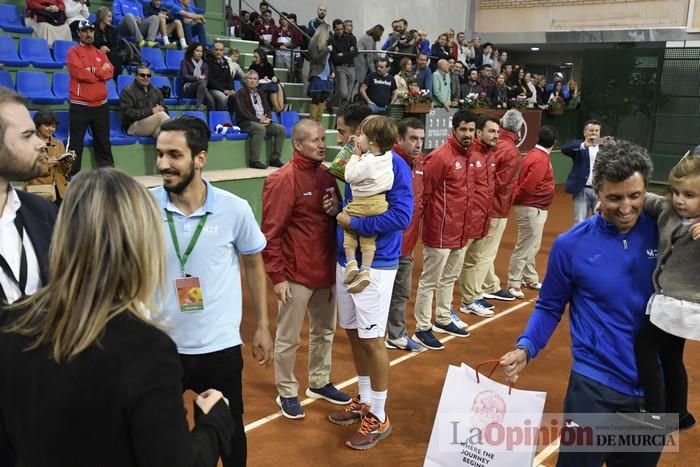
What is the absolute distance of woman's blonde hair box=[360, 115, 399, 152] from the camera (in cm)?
402

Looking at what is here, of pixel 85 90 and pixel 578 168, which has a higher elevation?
pixel 85 90

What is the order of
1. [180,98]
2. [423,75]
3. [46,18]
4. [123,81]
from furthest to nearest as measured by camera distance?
1. [423,75]
2. [180,98]
3. [123,81]
4. [46,18]

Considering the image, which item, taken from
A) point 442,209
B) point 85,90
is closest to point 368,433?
point 442,209

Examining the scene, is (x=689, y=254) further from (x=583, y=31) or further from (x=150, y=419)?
(x=583, y=31)

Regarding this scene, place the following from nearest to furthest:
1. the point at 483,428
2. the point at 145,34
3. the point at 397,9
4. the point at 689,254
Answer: the point at 689,254
the point at 483,428
the point at 145,34
the point at 397,9

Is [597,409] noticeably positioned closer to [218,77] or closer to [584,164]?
[584,164]

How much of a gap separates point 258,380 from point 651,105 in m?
15.1

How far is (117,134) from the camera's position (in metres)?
9.65

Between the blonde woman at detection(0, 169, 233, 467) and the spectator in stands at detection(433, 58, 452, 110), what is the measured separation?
13.5m

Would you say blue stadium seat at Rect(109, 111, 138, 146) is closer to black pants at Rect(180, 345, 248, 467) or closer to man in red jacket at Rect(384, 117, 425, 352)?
man in red jacket at Rect(384, 117, 425, 352)

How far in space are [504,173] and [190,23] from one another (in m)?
8.26

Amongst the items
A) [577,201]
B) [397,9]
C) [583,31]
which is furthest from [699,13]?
[577,201]

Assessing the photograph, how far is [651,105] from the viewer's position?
54.6 feet

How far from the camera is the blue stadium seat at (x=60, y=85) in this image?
9750 millimetres
